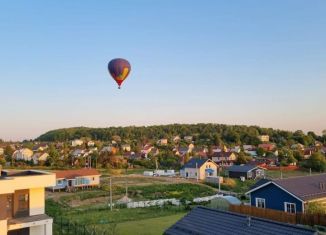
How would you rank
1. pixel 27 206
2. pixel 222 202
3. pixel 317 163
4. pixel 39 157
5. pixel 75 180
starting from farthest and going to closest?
pixel 39 157 → pixel 317 163 → pixel 75 180 → pixel 222 202 → pixel 27 206

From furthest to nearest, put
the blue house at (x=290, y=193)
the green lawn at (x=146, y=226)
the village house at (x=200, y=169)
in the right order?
the village house at (x=200, y=169) < the blue house at (x=290, y=193) < the green lawn at (x=146, y=226)

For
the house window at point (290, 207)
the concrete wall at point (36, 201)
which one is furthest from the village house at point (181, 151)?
A: the concrete wall at point (36, 201)

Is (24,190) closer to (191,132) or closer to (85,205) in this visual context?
(85,205)

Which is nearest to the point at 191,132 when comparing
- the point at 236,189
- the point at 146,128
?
the point at 146,128

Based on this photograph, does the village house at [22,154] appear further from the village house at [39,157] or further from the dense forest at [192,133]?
the dense forest at [192,133]

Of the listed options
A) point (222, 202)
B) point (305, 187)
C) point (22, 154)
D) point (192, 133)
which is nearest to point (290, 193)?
point (305, 187)

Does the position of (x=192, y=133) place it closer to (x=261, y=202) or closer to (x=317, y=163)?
(x=317, y=163)

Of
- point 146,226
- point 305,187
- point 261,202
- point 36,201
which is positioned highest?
point 36,201
